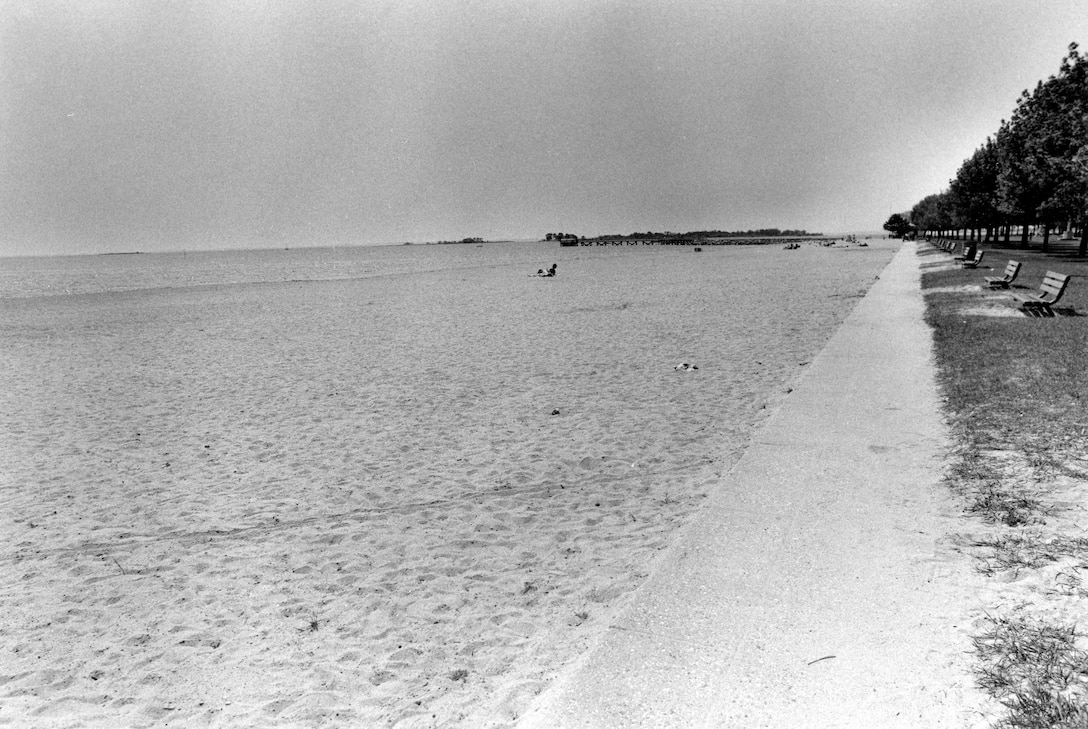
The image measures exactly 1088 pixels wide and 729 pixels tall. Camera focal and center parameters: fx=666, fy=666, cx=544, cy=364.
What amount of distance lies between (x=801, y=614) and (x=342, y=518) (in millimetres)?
3564

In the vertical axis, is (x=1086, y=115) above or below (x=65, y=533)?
above

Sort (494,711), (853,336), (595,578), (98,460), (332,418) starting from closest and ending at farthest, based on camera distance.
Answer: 1. (494,711)
2. (595,578)
3. (98,460)
4. (332,418)
5. (853,336)

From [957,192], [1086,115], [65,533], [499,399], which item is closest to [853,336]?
[499,399]

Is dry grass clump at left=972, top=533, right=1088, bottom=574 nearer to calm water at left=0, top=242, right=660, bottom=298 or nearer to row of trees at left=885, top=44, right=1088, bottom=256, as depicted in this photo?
row of trees at left=885, top=44, right=1088, bottom=256

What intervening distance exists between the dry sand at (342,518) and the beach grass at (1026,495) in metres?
1.89

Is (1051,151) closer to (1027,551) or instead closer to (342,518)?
(1027,551)

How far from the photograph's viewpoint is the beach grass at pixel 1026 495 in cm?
279

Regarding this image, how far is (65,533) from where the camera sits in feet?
17.4

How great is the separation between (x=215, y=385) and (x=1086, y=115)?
26.5 meters

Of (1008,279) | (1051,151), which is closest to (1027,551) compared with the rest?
(1008,279)

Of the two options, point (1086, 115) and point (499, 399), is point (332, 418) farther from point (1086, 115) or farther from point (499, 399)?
point (1086, 115)

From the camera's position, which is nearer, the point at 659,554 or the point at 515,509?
the point at 659,554

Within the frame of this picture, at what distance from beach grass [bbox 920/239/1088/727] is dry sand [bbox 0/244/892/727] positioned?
1.89m

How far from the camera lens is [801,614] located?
3412mm
